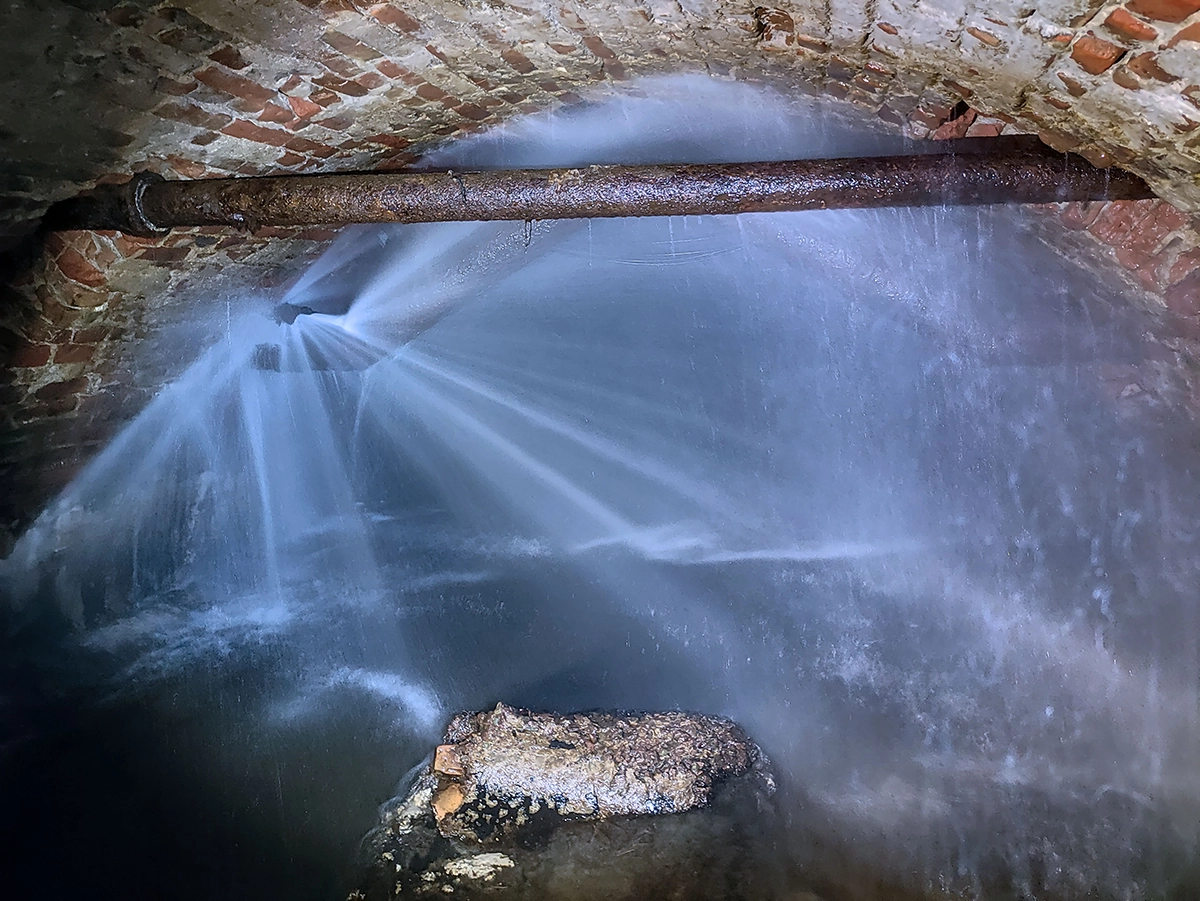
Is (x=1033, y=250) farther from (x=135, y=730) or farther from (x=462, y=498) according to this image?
(x=135, y=730)

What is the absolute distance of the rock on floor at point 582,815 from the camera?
8.17 ft

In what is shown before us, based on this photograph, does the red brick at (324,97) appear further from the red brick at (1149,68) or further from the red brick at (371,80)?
the red brick at (1149,68)

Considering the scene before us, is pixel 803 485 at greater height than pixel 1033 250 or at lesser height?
lesser

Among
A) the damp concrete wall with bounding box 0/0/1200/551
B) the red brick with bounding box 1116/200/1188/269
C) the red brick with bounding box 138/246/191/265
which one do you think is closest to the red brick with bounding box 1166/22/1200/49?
the damp concrete wall with bounding box 0/0/1200/551

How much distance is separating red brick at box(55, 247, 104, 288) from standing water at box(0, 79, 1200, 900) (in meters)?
0.97

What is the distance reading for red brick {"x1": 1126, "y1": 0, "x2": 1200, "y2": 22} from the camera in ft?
3.28

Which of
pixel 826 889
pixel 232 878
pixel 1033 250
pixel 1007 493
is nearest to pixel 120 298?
pixel 232 878

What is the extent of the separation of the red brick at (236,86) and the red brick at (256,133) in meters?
0.09

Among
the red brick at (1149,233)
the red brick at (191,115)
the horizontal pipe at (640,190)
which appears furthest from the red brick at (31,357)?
the red brick at (1149,233)

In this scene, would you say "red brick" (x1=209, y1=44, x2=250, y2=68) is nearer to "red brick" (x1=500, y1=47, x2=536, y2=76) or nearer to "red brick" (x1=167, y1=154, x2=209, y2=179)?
"red brick" (x1=167, y1=154, x2=209, y2=179)

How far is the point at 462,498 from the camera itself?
202 inches

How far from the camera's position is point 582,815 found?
2.83 metres

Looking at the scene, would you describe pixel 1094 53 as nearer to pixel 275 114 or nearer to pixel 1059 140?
pixel 1059 140

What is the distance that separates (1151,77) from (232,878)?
355 centimetres
